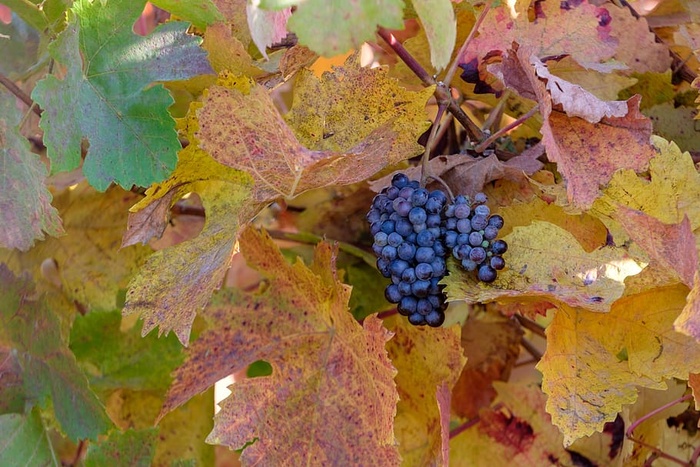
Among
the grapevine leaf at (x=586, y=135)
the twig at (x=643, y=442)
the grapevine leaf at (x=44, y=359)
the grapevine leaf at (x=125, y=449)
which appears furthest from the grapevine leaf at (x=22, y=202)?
the twig at (x=643, y=442)

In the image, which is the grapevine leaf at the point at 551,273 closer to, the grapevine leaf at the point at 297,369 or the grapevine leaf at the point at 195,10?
the grapevine leaf at the point at 297,369

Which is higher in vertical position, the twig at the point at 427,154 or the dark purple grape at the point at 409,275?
the twig at the point at 427,154

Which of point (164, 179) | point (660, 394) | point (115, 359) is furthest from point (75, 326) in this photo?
point (660, 394)

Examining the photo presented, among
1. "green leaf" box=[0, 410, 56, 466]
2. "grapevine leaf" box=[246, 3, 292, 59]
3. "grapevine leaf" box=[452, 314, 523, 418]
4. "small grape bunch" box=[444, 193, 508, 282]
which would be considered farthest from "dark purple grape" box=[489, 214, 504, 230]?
"green leaf" box=[0, 410, 56, 466]

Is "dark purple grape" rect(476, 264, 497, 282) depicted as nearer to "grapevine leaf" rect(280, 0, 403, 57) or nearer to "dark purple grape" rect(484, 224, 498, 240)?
"dark purple grape" rect(484, 224, 498, 240)

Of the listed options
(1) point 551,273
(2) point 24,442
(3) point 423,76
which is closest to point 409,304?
(1) point 551,273

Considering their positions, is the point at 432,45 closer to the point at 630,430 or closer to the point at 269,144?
the point at 269,144

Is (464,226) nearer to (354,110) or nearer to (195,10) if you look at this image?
(354,110)
